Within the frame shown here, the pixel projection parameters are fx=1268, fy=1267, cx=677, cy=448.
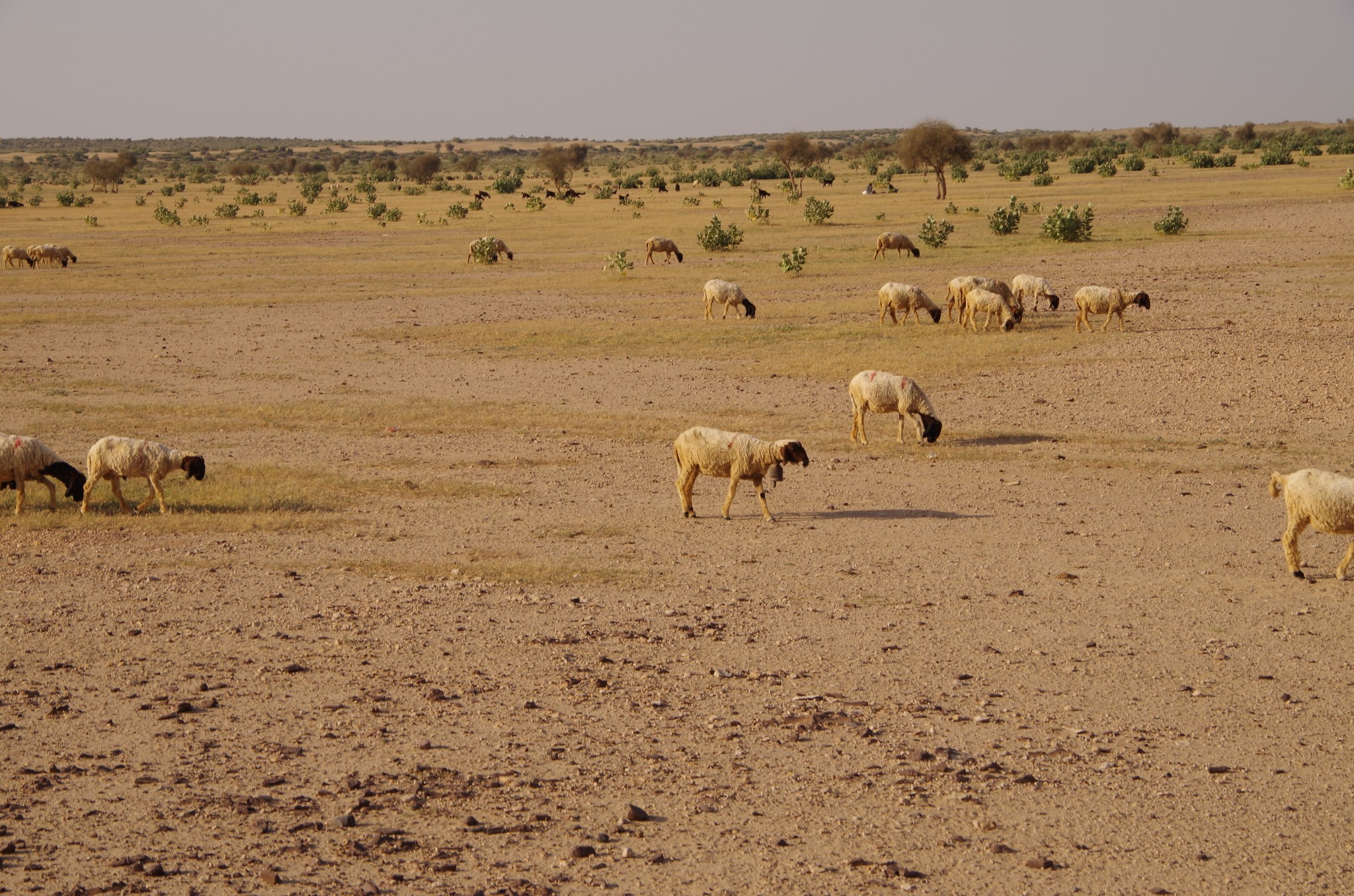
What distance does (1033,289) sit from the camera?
84.3 feet

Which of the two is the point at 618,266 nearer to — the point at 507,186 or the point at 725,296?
the point at 725,296

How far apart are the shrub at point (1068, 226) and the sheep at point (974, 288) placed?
40.8 ft

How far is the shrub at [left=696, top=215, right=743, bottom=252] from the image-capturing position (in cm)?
3966

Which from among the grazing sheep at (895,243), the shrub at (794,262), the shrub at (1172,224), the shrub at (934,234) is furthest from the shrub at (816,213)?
the shrub at (794,262)

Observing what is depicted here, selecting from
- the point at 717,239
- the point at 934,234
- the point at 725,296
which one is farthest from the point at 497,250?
the point at 725,296

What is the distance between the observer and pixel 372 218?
5562 cm

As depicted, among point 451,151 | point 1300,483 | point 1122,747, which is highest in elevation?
point 451,151

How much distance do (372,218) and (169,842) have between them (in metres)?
51.8

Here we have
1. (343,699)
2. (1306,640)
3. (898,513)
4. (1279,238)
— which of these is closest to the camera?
(343,699)

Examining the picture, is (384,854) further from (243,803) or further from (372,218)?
(372,218)

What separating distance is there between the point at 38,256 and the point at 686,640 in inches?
1467

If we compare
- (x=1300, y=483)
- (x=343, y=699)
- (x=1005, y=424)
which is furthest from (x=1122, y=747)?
(x=1005, y=424)

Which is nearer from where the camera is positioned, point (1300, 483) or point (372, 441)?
point (1300, 483)

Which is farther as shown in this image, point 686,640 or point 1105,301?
point 1105,301
